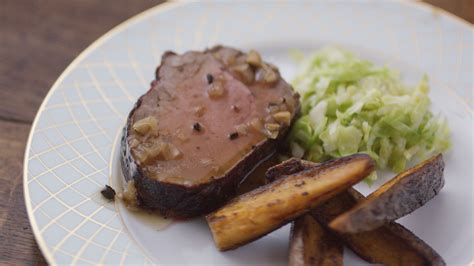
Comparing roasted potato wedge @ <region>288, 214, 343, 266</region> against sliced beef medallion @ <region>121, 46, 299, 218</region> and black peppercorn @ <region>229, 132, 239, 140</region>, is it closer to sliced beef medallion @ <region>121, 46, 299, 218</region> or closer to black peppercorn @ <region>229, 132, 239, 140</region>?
sliced beef medallion @ <region>121, 46, 299, 218</region>

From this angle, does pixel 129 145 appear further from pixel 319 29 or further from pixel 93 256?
pixel 319 29

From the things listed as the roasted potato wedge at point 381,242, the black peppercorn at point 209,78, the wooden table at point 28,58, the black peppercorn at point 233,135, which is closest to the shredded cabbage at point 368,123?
the black peppercorn at point 233,135

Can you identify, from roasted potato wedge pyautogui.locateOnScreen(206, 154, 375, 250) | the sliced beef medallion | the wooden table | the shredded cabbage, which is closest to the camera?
roasted potato wedge pyautogui.locateOnScreen(206, 154, 375, 250)

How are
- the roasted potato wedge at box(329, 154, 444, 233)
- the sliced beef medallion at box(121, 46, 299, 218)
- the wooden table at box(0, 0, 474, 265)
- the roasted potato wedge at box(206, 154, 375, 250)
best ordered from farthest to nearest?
the wooden table at box(0, 0, 474, 265) → the sliced beef medallion at box(121, 46, 299, 218) → the roasted potato wedge at box(206, 154, 375, 250) → the roasted potato wedge at box(329, 154, 444, 233)

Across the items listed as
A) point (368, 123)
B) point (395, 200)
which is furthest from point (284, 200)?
point (368, 123)

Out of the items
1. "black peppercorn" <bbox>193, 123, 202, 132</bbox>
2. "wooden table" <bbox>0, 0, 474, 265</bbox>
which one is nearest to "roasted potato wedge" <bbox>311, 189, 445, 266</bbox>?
"black peppercorn" <bbox>193, 123, 202, 132</bbox>

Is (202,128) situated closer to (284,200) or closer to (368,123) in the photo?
(284,200)
